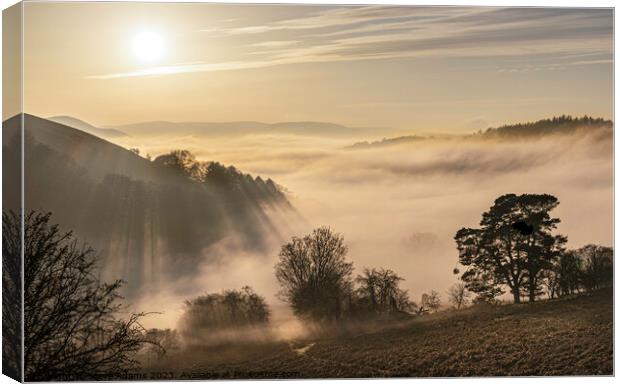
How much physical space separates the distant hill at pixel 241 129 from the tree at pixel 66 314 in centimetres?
115

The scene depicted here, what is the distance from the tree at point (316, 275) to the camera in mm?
12297

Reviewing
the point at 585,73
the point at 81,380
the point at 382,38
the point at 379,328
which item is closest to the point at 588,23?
the point at 585,73

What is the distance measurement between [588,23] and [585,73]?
0.44 metres

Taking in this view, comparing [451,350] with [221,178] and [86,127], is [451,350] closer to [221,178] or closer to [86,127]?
[221,178]

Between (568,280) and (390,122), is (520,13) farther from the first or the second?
(568,280)

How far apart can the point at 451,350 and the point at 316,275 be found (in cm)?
136

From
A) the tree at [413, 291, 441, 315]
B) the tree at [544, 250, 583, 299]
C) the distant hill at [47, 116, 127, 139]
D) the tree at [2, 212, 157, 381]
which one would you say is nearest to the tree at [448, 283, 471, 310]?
the tree at [413, 291, 441, 315]

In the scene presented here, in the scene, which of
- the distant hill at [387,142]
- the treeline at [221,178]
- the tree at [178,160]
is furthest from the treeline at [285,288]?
the tree at [178,160]

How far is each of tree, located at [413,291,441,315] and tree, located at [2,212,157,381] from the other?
2424 millimetres

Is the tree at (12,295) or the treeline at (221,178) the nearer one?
the tree at (12,295)

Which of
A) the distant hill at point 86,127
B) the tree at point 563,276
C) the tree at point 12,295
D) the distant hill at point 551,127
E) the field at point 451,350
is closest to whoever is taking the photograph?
the tree at point 12,295

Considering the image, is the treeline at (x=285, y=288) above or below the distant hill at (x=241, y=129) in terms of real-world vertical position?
below

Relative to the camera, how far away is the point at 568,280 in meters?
12.6

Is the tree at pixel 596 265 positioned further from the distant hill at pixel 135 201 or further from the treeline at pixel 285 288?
the distant hill at pixel 135 201
